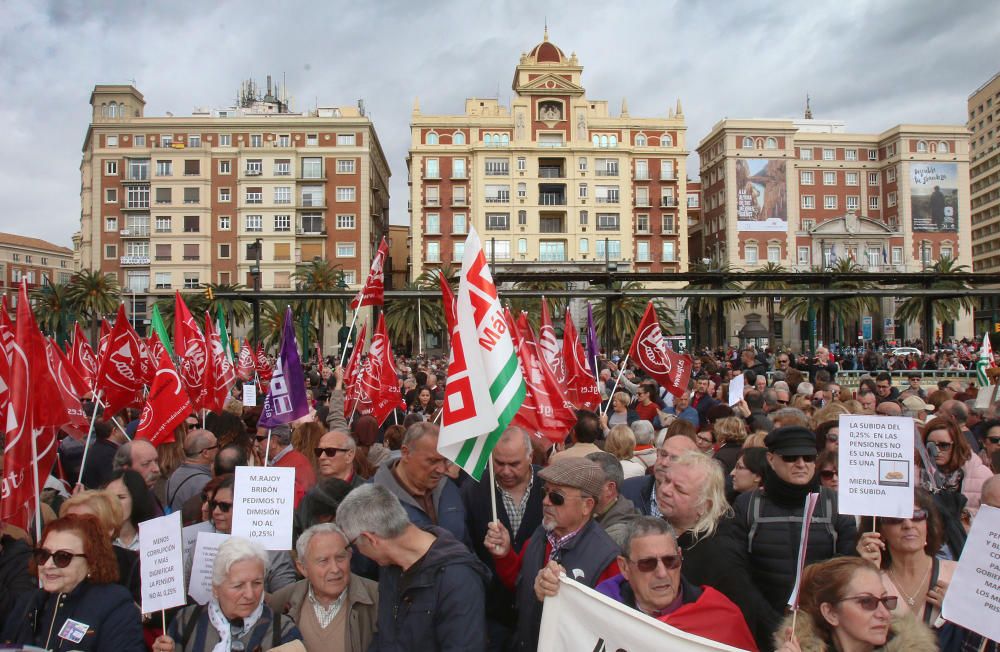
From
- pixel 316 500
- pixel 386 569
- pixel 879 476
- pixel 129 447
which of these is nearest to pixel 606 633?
pixel 386 569

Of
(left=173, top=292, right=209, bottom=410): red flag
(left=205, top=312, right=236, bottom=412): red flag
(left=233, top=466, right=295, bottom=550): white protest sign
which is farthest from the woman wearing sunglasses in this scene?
(left=173, top=292, right=209, bottom=410): red flag

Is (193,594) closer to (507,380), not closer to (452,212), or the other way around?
(507,380)

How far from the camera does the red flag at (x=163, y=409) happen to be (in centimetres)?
793

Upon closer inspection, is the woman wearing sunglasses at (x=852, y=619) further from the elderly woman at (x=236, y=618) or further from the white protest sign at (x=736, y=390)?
the white protest sign at (x=736, y=390)

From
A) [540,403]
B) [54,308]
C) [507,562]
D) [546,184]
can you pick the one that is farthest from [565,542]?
[546,184]

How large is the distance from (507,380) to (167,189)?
68545mm

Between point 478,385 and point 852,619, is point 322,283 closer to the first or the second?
point 478,385

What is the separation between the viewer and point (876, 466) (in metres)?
3.80

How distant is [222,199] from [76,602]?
222 feet

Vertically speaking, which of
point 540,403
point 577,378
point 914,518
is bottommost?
point 914,518

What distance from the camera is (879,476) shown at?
3783 mm

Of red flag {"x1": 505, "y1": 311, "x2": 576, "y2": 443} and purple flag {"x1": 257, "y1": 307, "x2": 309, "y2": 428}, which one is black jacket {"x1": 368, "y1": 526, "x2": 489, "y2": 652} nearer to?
red flag {"x1": 505, "y1": 311, "x2": 576, "y2": 443}

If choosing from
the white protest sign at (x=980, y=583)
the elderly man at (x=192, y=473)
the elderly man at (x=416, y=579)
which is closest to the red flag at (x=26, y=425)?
the elderly man at (x=192, y=473)

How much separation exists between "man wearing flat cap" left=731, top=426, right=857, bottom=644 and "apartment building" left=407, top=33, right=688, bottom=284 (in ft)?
200
